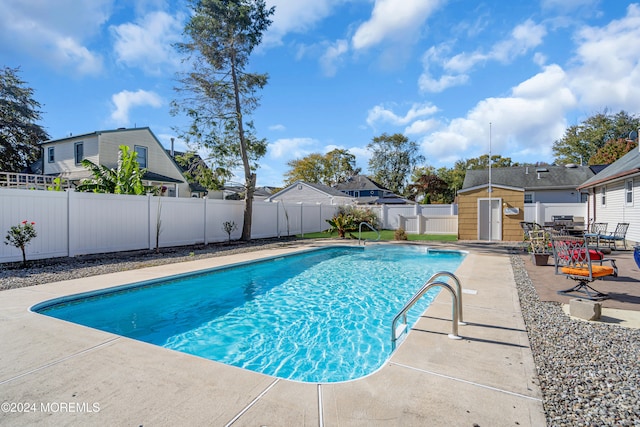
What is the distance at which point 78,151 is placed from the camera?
69.4ft

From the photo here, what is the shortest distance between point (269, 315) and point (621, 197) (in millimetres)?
15498

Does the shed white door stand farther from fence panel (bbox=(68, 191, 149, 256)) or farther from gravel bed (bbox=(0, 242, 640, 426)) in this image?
fence panel (bbox=(68, 191, 149, 256))

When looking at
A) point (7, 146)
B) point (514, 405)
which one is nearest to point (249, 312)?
point (514, 405)

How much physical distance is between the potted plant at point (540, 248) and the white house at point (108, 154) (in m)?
21.7

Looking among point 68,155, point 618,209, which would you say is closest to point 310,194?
point 68,155

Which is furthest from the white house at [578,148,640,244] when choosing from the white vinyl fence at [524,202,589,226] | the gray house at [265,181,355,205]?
the gray house at [265,181,355,205]

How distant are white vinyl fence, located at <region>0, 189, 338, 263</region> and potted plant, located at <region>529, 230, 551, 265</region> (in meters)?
12.4

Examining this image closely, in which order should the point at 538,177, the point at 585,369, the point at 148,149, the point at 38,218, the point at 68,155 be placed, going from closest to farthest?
1. the point at 585,369
2. the point at 38,218
3. the point at 68,155
4. the point at 148,149
5. the point at 538,177

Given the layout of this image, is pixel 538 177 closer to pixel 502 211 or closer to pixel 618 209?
pixel 618 209

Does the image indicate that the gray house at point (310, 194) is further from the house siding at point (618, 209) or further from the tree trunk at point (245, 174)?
the house siding at point (618, 209)

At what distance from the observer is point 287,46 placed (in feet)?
50.3

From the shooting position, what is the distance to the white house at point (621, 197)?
11584 millimetres

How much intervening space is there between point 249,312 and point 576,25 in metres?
13.9

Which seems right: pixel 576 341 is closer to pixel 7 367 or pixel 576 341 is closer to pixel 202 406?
pixel 202 406
